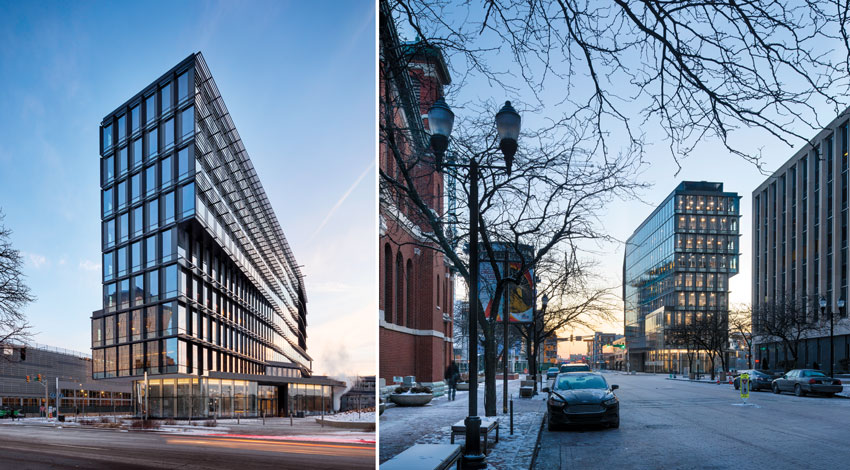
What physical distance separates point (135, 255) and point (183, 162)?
914 centimetres

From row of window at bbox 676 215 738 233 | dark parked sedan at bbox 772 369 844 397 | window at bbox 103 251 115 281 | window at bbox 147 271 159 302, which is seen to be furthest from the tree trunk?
row of window at bbox 676 215 738 233

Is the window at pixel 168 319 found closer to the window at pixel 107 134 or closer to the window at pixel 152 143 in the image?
the window at pixel 152 143

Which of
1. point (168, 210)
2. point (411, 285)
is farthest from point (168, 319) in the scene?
point (411, 285)

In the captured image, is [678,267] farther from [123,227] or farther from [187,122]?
[123,227]

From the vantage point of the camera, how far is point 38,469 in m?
5.50

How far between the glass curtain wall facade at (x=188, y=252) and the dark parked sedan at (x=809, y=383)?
22.4 m

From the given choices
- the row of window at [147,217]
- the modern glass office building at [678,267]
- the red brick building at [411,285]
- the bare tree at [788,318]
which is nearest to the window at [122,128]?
the row of window at [147,217]

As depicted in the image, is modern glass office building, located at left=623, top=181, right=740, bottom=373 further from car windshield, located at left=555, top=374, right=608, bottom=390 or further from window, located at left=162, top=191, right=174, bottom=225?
window, located at left=162, top=191, right=174, bottom=225

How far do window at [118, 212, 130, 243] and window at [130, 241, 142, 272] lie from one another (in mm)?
148

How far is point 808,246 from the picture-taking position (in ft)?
179

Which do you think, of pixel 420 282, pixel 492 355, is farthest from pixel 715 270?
pixel 492 355

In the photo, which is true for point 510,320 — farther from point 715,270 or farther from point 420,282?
point 715,270

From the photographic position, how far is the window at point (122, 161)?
7.51 meters

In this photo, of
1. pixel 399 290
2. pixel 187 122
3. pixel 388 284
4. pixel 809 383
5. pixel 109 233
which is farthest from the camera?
pixel 809 383
